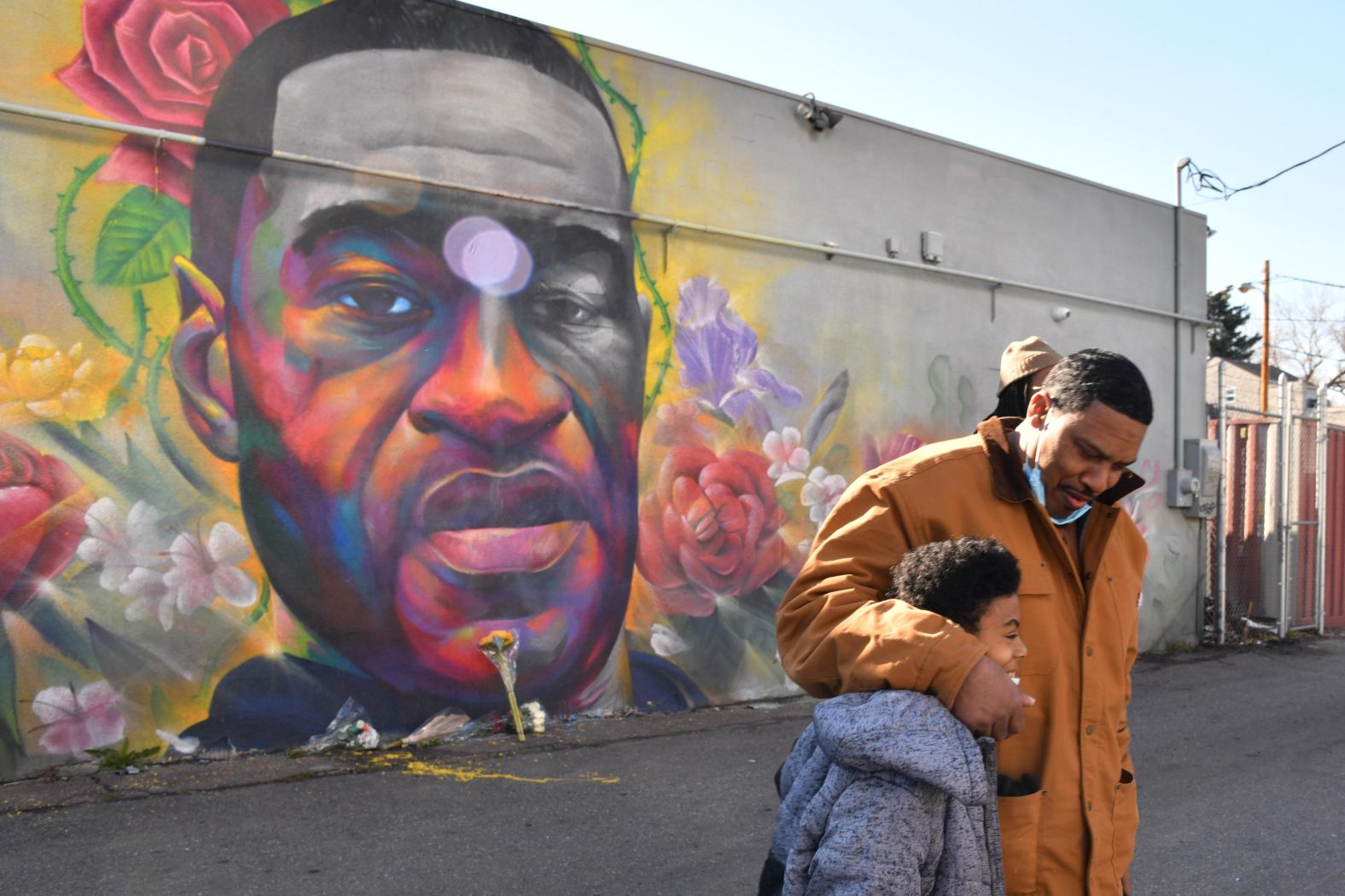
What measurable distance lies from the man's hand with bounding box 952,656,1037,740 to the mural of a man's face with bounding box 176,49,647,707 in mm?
4962

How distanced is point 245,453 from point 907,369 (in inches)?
208

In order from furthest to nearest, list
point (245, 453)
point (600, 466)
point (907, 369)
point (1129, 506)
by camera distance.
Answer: point (1129, 506) → point (907, 369) → point (600, 466) → point (245, 453)

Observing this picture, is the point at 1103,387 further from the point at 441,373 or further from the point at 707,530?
the point at 707,530

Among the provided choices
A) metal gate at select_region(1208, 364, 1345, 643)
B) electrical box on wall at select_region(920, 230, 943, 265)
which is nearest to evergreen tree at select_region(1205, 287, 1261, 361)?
metal gate at select_region(1208, 364, 1345, 643)

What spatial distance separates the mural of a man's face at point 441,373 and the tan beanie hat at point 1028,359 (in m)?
3.10

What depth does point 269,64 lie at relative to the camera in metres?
6.09

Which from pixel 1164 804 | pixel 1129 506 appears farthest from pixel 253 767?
pixel 1129 506

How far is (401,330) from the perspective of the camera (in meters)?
6.50

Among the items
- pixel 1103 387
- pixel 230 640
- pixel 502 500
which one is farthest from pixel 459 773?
pixel 1103 387

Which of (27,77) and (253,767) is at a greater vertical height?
(27,77)

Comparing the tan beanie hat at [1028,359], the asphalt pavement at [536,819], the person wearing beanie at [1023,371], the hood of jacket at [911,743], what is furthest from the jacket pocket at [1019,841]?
the tan beanie hat at [1028,359]

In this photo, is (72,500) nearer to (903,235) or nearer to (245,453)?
(245,453)

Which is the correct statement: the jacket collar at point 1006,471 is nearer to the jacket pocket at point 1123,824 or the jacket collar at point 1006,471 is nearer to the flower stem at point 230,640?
the jacket pocket at point 1123,824

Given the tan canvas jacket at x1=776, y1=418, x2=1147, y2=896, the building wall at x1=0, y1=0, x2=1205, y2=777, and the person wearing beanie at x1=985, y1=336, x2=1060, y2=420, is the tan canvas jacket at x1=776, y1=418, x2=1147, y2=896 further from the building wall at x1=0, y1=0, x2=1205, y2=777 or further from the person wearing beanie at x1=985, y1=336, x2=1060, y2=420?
the building wall at x1=0, y1=0, x2=1205, y2=777
